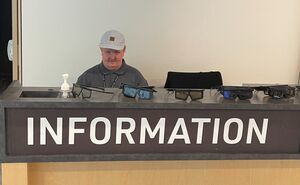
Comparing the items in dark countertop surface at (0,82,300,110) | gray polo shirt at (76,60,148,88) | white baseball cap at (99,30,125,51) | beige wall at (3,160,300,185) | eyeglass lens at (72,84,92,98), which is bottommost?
beige wall at (3,160,300,185)

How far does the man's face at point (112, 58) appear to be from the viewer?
3.35 m

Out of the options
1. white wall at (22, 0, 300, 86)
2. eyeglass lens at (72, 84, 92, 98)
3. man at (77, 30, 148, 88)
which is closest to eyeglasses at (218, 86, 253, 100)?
eyeglass lens at (72, 84, 92, 98)

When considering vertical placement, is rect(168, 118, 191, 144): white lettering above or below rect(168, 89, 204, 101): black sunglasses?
below

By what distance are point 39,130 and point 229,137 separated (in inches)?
29.5

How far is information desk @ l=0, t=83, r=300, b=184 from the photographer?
5.26ft

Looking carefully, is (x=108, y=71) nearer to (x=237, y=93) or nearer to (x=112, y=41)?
(x=112, y=41)

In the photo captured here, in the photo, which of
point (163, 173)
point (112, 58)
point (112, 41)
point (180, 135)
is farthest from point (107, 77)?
point (180, 135)

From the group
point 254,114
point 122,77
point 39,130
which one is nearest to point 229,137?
point 254,114

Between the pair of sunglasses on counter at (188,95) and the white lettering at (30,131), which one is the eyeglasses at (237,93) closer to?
the pair of sunglasses on counter at (188,95)

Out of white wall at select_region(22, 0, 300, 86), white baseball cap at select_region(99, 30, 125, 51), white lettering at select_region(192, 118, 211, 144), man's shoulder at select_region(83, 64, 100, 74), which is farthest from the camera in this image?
white wall at select_region(22, 0, 300, 86)

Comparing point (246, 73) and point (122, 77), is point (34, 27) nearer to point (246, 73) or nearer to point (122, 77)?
point (122, 77)

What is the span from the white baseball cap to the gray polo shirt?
181 millimetres

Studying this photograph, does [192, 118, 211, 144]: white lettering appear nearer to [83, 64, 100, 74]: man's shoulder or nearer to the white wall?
[83, 64, 100, 74]: man's shoulder

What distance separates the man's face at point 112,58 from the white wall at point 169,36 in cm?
34
